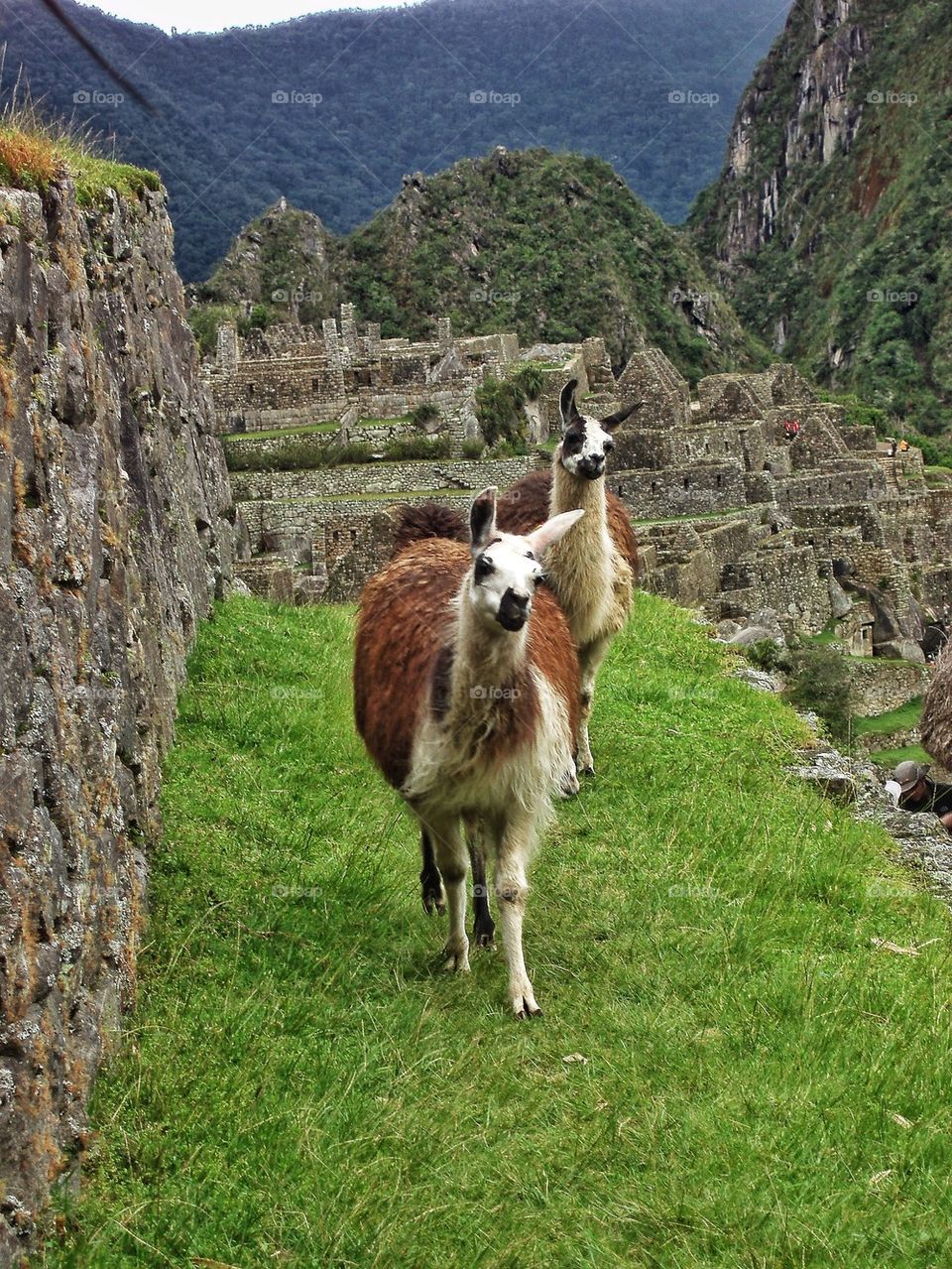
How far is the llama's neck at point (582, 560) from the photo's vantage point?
7.78 metres

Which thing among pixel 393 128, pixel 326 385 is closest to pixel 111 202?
pixel 326 385

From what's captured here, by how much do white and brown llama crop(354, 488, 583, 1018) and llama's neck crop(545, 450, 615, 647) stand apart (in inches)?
75.2

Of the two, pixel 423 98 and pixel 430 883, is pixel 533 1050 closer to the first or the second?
pixel 430 883

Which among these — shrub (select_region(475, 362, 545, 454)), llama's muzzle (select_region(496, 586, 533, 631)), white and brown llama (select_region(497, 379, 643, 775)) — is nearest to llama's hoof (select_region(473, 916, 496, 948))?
llama's muzzle (select_region(496, 586, 533, 631))

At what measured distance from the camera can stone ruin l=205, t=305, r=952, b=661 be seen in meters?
18.2

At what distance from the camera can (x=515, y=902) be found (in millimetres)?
5238

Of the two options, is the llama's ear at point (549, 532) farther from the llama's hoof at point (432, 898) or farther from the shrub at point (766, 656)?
the shrub at point (766, 656)

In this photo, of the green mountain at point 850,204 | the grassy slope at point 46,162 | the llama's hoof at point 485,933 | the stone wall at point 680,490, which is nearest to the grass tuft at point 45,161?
the grassy slope at point 46,162

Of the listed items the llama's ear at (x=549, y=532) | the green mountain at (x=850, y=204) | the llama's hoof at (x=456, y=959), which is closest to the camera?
the llama's ear at (x=549, y=532)

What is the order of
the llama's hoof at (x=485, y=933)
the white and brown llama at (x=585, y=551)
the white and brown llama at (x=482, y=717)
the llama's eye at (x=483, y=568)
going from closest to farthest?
the llama's eye at (x=483, y=568)
the white and brown llama at (x=482, y=717)
the llama's hoof at (x=485, y=933)
the white and brown llama at (x=585, y=551)

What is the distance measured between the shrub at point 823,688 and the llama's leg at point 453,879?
863cm

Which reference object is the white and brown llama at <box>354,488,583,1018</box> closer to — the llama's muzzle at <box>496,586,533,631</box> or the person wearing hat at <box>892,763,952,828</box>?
the llama's muzzle at <box>496,586,533,631</box>

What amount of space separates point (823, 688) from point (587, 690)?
7644 millimetres

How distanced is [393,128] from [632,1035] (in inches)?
3886
